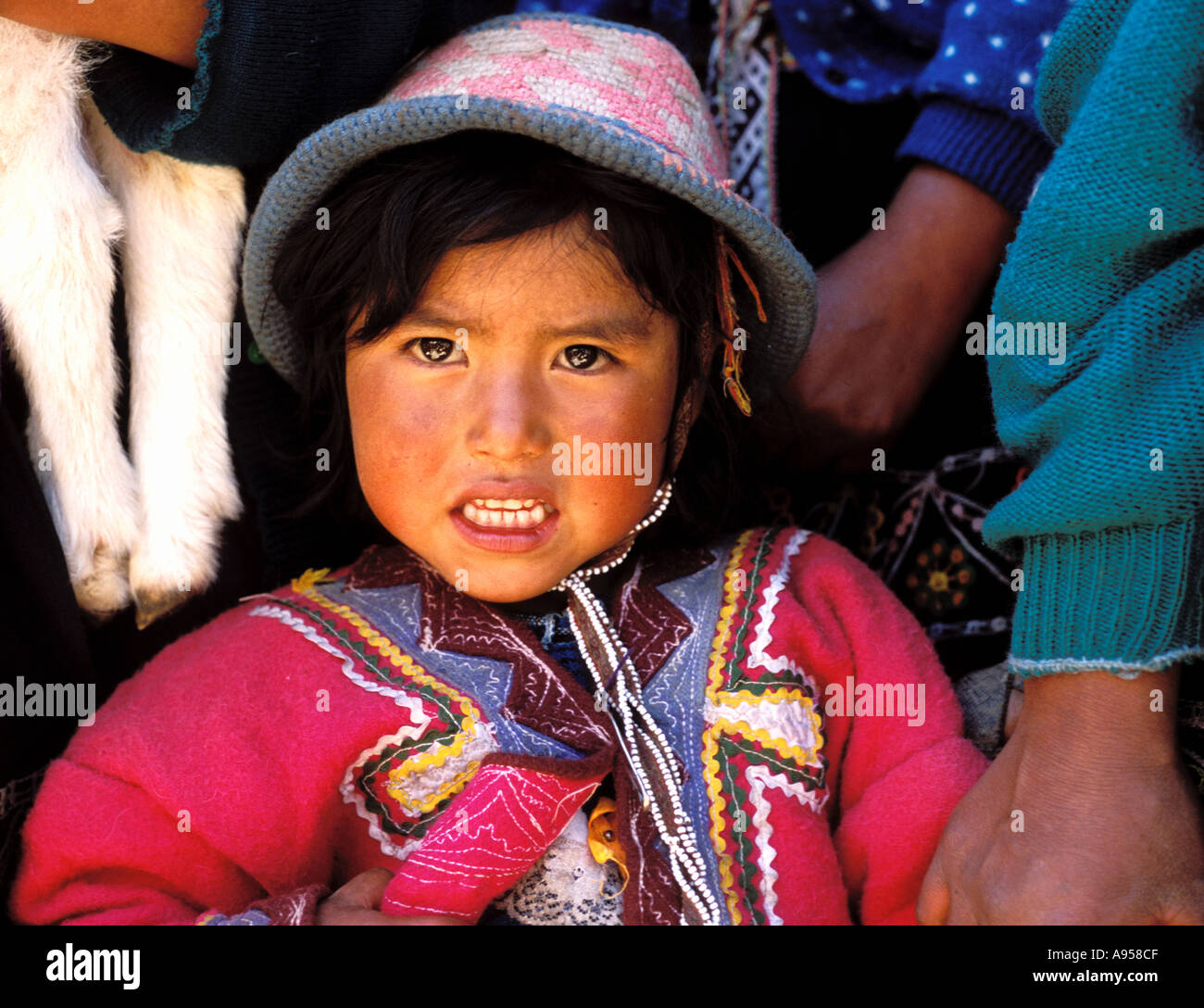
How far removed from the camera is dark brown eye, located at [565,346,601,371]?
4.28 feet

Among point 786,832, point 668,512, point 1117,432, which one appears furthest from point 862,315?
point 786,832

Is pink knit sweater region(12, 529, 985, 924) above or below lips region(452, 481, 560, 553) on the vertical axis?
below

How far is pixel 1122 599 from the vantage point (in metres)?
1.02

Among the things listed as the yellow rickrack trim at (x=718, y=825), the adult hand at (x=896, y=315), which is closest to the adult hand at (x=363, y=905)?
the yellow rickrack trim at (x=718, y=825)

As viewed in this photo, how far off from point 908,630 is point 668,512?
14.2 inches

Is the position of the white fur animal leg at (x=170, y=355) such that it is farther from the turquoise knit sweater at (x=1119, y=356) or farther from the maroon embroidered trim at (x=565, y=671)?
the turquoise knit sweater at (x=1119, y=356)

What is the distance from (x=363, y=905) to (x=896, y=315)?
105 cm

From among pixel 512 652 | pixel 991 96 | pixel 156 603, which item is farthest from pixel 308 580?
pixel 991 96

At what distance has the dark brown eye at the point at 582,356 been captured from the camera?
4.28 feet

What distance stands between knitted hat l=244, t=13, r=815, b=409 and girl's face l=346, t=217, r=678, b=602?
0.43 ft

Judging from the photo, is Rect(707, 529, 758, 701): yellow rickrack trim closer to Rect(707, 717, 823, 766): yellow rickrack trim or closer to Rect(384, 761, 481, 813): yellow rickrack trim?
Rect(707, 717, 823, 766): yellow rickrack trim

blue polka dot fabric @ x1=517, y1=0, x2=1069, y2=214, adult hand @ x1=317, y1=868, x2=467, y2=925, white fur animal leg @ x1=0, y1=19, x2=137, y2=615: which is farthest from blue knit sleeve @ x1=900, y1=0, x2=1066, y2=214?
adult hand @ x1=317, y1=868, x2=467, y2=925

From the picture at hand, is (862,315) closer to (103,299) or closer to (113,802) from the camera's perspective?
(103,299)

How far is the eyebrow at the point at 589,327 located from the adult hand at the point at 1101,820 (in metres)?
0.60
